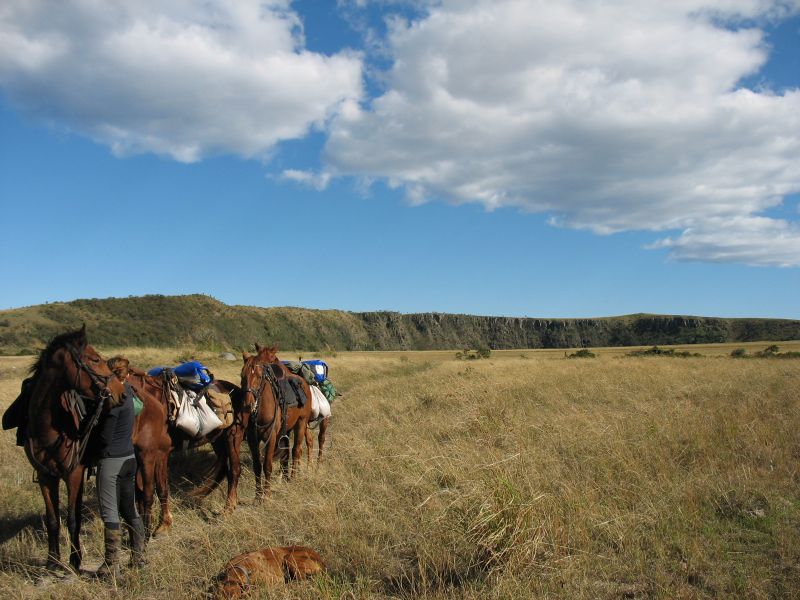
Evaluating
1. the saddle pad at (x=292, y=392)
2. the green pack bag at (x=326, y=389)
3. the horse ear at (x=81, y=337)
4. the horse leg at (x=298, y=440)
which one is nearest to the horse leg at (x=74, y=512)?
the horse ear at (x=81, y=337)

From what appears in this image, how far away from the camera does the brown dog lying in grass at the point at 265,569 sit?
12.7 feet

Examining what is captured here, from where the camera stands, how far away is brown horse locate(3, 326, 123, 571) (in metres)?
4.91

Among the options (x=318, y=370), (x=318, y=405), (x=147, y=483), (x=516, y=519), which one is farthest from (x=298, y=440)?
(x=516, y=519)

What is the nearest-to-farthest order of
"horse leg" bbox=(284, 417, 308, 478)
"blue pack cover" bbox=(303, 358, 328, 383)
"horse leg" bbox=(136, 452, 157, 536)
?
"horse leg" bbox=(136, 452, 157, 536) → "horse leg" bbox=(284, 417, 308, 478) → "blue pack cover" bbox=(303, 358, 328, 383)

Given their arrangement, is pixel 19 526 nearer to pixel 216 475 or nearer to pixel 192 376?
pixel 216 475

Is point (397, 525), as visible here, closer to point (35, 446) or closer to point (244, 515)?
point (244, 515)

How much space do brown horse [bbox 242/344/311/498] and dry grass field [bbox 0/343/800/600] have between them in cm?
62

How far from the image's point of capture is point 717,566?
434cm

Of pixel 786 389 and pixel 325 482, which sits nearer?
pixel 325 482

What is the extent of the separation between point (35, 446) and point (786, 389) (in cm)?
1495

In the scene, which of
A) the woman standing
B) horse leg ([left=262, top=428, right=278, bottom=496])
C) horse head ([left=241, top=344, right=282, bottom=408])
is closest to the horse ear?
the woman standing

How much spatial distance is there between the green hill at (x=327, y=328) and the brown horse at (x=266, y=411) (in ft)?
91.4

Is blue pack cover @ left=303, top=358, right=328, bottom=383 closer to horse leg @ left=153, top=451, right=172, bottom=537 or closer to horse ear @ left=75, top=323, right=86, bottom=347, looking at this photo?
horse leg @ left=153, top=451, right=172, bottom=537

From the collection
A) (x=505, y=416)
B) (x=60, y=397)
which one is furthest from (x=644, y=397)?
(x=60, y=397)
